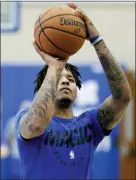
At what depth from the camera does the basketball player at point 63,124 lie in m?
2.32

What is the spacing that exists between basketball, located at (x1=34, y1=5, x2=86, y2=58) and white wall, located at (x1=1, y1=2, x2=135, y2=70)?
386cm

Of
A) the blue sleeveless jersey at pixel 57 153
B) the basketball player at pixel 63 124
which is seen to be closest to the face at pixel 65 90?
the basketball player at pixel 63 124

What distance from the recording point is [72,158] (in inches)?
96.8

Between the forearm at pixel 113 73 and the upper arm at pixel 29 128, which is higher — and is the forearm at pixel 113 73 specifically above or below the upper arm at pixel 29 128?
above

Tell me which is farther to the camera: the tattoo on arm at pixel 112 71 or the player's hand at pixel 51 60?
the tattoo on arm at pixel 112 71

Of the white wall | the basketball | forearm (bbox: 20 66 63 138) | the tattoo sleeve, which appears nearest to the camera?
forearm (bbox: 20 66 63 138)

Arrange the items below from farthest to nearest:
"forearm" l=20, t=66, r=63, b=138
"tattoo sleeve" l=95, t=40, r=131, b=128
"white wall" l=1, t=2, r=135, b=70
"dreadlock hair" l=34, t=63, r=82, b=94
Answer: "white wall" l=1, t=2, r=135, b=70
"dreadlock hair" l=34, t=63, r=82, b=94
"tattoo sleeve" l=95, t=40, r=131, b=128
"forearm" l=20, t=66, r=63, b=138

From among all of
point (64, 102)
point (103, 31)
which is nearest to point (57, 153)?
point (64, 102)

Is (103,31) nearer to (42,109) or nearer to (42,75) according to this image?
(42,75)

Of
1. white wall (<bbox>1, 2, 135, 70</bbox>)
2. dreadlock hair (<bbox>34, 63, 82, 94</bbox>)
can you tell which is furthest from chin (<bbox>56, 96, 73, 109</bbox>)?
white wall (<bbox>1, 2, 135, 70</bbox>)

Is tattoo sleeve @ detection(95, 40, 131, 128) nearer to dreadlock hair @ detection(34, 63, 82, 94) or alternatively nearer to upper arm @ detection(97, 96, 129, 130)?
upper arm @ detection(97, 96, 129, 130)

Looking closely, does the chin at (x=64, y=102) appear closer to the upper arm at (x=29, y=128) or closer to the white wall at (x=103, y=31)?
the upper arm at (x=29, y=128)

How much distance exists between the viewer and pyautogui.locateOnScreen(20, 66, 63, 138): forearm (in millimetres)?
2281

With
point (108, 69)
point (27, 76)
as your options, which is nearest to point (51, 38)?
point (108, 69)
